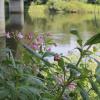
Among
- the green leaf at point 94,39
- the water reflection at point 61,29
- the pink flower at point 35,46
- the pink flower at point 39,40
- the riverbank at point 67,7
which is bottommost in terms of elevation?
the riverbank at point 67,7

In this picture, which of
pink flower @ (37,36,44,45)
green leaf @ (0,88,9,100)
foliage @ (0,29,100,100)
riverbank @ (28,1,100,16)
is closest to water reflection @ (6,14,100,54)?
pink flower @ (37,36,44,45)

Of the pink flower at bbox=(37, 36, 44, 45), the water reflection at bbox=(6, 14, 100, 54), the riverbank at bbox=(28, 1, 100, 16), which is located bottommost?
the riverbank at bbox=(28, 1, 100, 16)

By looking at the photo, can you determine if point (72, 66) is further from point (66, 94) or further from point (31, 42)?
point (31, 42)

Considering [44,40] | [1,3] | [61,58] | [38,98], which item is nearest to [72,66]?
[61,58]

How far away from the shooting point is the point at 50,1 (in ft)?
162

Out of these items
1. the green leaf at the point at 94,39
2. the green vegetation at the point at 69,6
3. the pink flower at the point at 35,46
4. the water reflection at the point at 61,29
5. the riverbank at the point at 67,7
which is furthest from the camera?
the green vegetation at the point at 69,6

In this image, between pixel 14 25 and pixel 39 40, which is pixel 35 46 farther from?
pixel 14 25

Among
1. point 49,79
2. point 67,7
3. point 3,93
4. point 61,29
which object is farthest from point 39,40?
point 67,7

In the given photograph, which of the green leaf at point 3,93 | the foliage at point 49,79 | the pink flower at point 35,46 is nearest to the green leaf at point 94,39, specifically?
the foliage at point 49,79

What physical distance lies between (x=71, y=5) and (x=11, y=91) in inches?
1859

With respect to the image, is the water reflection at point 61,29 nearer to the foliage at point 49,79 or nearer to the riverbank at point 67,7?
the foliage at point 49,79

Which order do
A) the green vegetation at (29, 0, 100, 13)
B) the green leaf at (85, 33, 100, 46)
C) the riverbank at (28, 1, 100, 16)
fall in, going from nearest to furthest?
the green leaf at (85, 33, 100, 46)
the riverbank at (28, 1, 100, 16)
the green vegetation at (29, 0, 100, 13)

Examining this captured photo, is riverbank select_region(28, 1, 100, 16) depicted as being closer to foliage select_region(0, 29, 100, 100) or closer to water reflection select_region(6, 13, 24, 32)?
water reflection select_region(6, 13, 24, 32)

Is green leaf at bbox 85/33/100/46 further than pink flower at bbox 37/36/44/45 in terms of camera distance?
No
